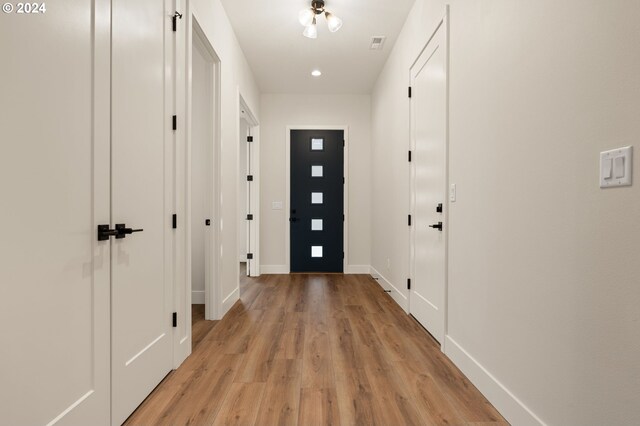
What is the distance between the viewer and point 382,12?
336 cm

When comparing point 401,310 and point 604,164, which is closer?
point 604,164

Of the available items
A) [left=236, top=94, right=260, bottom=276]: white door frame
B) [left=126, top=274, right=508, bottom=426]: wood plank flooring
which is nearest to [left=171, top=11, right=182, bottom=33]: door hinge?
[left=126, top=274, right=508, bottom=426]: wood plank flooring

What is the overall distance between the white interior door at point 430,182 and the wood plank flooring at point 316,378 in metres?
0.27

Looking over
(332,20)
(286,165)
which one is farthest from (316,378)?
(286,165)

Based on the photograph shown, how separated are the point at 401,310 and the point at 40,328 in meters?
3.06

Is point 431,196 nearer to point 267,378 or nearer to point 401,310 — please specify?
point 401,310

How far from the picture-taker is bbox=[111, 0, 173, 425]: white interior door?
5.14 feet

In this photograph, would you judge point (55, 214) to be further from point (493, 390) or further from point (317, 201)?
point (317, 201)

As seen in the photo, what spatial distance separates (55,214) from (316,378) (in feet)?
5.21

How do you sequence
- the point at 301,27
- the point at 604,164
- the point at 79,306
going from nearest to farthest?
the point at 604,164 → the point at 79,306 → the point at 301,27

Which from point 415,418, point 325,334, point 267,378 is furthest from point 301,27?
point 415,418

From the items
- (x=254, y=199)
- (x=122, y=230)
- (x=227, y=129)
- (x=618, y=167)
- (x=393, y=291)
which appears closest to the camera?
(x=618, y=167)

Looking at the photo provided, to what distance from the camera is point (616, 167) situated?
1.06m

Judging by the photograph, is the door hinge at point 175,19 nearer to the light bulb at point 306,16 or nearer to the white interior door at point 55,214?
the white interior door at point 55,214
